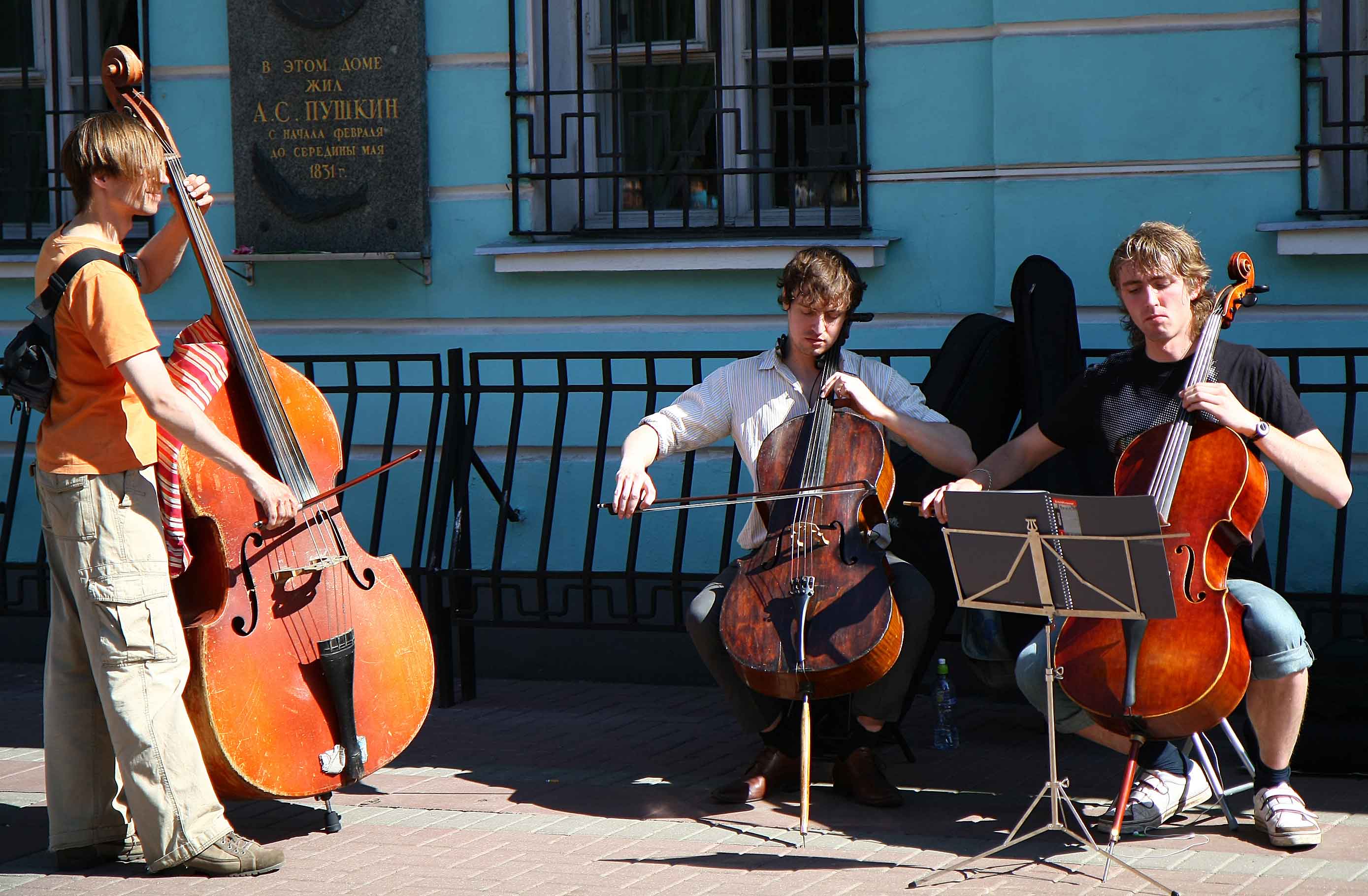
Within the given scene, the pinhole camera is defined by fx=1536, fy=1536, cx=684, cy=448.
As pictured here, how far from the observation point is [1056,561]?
3.42 meters

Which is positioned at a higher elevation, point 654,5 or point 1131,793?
point 654,5

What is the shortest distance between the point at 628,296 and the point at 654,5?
50.0 inches

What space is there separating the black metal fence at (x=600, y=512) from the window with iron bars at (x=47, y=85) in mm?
2068

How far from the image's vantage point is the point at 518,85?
651cm

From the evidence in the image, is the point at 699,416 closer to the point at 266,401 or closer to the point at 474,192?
the point at 266,401

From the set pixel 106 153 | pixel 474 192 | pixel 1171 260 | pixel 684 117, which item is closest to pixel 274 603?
pixel 106 153

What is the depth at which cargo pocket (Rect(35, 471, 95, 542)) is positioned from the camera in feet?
12.1

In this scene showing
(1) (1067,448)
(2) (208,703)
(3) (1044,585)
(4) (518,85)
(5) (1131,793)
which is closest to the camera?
(3) (1044,585)

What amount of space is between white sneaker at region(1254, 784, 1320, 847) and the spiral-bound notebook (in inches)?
32.4

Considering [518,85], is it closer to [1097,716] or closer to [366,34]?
[366,34]

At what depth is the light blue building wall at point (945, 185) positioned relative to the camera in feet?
18.6

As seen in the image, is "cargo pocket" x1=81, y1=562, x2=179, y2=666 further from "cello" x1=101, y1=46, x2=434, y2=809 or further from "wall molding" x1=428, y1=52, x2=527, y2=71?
"wall molding" x1=428, y1=52, x2=527, y2=71

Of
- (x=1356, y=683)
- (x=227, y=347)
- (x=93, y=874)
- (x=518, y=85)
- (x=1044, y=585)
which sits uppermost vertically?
(x=518, y=85)

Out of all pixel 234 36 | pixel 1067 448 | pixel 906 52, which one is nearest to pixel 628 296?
pixel 906 52
